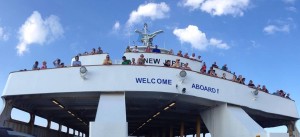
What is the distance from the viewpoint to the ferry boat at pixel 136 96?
16.8 meters

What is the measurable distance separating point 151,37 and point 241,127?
13.0m

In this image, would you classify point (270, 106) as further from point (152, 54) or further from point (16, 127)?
point (16, 127)

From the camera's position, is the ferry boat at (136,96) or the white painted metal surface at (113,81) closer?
the ferry boat at (136,96)

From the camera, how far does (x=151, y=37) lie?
29.0 m

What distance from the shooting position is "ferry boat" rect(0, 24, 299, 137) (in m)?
16.8

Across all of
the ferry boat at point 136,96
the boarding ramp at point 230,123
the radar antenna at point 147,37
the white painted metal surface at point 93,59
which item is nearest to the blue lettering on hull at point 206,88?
the ferry boat at point 136,96

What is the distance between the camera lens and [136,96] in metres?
18.0

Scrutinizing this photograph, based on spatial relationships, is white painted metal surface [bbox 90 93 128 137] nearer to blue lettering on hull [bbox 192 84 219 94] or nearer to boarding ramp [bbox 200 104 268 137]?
blue lettering on hull [bbox 192 84 219 94]

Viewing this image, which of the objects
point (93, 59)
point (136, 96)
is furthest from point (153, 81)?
point (93, 59)

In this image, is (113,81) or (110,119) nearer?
(110,119)

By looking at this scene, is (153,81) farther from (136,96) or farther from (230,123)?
(230,123)

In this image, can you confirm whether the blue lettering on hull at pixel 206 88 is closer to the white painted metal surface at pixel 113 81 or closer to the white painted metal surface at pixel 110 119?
the white painted metal surface at pixel 113 81

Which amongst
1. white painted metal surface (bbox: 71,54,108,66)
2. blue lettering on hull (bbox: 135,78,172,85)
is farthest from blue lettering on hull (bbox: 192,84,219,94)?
white painted metal surface (bbox: 71,54,108,66)

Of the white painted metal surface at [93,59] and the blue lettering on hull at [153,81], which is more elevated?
the white painted metal surface at [93,59]
